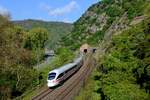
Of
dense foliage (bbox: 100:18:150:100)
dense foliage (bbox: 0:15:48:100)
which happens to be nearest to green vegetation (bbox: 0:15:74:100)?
dense foliage (bbox: 0:15:48:100)

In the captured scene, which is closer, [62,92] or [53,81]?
[62,92]

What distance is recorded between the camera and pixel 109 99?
35438 mm

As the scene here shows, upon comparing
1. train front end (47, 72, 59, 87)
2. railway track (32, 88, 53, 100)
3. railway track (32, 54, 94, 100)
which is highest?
train front end (47, 72, 59, 87)

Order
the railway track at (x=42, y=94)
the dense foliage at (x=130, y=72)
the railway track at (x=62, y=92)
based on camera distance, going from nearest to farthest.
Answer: the dense foliage at (x=130, y=72)
the railway track at (x=62, y=92)
the railway track at (x=42, y=94)

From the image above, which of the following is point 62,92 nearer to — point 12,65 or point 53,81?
Answer: point 53,81

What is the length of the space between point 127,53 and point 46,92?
21124 millimetres

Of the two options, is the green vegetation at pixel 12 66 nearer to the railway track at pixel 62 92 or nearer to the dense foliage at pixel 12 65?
the dense foliage at pixel 12 65

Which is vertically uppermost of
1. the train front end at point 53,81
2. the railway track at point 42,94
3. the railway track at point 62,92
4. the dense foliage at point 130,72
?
the dense foliage at point 130,72

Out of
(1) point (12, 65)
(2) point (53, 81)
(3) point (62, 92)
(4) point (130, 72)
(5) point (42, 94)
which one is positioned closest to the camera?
(4) point (130, 72)

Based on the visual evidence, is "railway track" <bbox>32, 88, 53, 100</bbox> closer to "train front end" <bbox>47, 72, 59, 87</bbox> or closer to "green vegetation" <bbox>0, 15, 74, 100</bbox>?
"train front end" <bbox>47, 72, 59, 87</bbox>

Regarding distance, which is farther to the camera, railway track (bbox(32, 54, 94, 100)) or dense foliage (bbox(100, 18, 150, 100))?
railway track (bbox(32, 54, 94, 100))

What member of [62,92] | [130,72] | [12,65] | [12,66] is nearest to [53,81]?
[62,92]

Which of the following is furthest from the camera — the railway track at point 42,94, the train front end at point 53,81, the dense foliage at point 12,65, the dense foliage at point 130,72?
the dense foliage at point 12,65

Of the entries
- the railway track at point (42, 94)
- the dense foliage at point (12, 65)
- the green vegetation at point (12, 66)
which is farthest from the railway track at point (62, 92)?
the dense foliage at point (12, 65)
